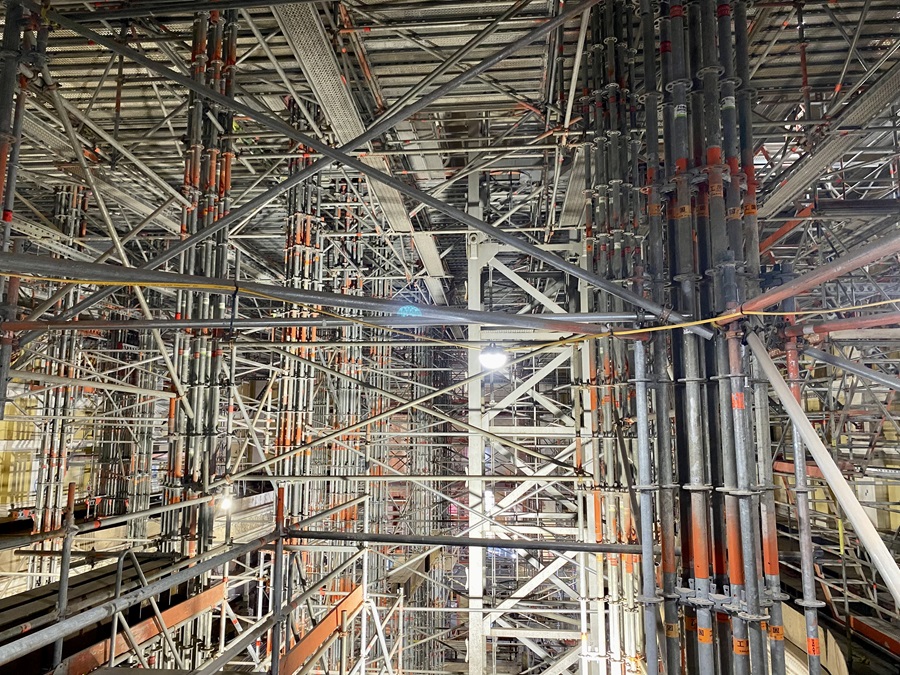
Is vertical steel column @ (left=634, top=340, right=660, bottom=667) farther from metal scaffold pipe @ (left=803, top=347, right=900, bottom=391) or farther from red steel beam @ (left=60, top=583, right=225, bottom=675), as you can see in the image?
red steel beam @ (left=60, top=583, right=225, bottom=675)

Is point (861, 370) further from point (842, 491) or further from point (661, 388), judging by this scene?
point (661, 388)

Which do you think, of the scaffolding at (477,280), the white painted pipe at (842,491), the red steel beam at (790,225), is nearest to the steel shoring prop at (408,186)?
the scaffolding at (477,280)

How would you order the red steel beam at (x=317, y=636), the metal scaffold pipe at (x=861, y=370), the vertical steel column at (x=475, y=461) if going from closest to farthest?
the metal scaffold pipe at (x=861, y=370), the red steel beam at (x=317, y=636), the vertical steel column at (x=475, y=461)

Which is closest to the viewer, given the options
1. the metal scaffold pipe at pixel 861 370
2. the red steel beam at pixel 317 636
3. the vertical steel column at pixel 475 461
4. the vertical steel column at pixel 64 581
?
the metal scaffold pipe at pixel 861 370

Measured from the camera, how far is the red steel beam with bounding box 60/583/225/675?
4480 millimetres

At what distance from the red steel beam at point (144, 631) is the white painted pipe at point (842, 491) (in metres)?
5.24

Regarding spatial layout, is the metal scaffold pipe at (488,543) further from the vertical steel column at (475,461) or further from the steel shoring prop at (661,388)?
the vertical steel column at (475,461)

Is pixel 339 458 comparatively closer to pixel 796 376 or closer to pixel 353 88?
pixel 353 88

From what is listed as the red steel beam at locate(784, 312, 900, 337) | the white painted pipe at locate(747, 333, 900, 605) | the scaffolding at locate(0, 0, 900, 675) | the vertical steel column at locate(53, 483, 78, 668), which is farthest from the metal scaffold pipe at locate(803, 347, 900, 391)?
the vertical steel column at locate(53, 483, 78, 668)

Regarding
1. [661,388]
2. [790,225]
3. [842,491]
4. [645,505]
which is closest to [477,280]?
[790,225]

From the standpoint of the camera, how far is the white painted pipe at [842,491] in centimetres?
248

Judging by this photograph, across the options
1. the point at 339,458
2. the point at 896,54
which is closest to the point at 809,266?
the point at 896,54

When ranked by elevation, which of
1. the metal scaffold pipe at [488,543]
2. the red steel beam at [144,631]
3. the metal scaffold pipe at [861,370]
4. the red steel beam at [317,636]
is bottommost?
the red steel beam at [317,636]

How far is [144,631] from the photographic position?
537 centimetres
